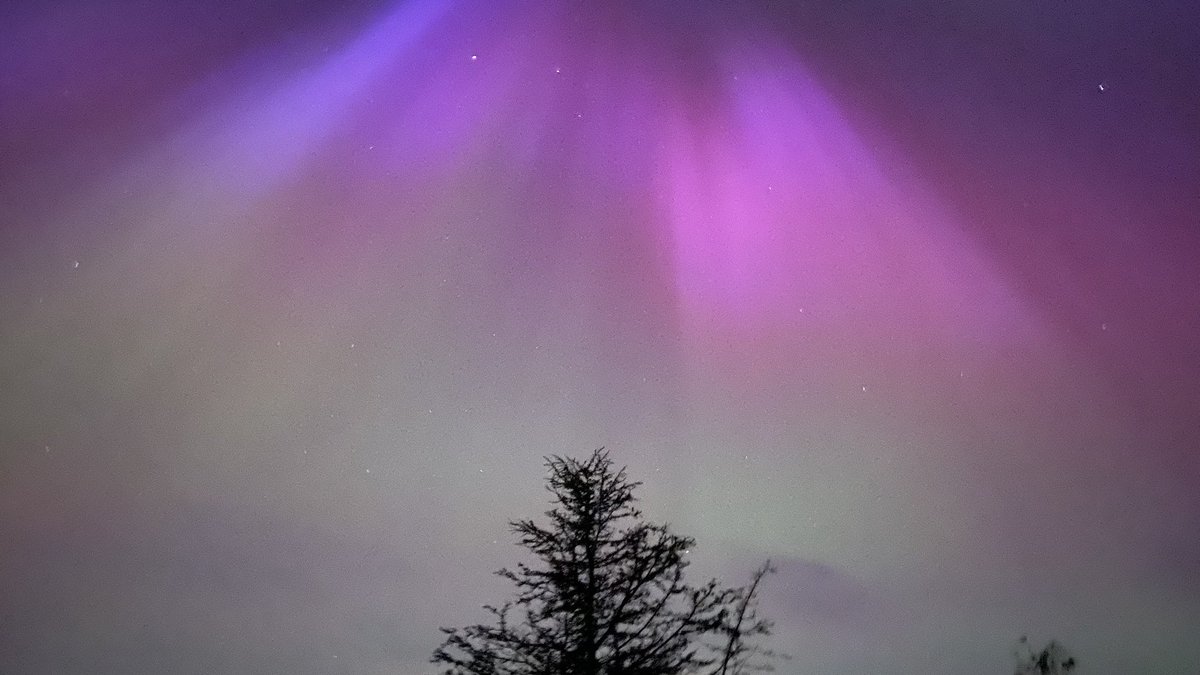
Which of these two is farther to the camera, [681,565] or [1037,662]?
[1037,662]

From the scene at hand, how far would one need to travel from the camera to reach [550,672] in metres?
16.6

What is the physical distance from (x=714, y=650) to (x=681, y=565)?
5.39 feet

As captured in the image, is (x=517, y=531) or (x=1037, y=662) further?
(x=1037, y=662)

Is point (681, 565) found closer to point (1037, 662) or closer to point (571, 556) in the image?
point (571, 556)

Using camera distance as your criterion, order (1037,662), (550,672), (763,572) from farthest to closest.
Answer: (1037,662)
(763,572)
(550,672)

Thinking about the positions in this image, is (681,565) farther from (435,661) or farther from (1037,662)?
(1037,662)

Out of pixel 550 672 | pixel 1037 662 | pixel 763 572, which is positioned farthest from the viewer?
pixel 1037 662

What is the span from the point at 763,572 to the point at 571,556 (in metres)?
3.39

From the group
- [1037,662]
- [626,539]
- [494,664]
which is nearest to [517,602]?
[494,664]

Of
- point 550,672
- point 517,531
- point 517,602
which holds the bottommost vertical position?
point 550,672

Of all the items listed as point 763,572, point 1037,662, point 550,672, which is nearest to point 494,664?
point 550,672

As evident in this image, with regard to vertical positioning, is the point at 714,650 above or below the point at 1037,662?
below

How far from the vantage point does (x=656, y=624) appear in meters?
16.8

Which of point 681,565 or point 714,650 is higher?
point 681,565
